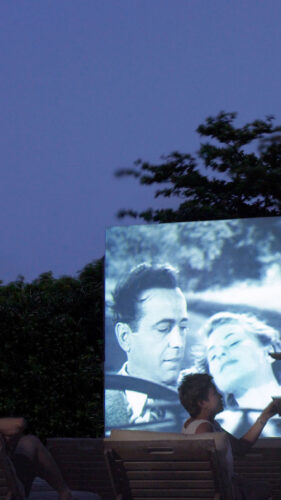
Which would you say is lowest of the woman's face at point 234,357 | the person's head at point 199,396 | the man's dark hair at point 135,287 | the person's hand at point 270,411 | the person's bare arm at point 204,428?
the person's bare arm at point 204,428

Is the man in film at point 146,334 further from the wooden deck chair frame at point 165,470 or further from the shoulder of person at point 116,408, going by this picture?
the wooden deck chair frame at point 165,470

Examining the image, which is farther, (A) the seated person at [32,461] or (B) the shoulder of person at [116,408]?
(B) the shoulder of person at [116,408]

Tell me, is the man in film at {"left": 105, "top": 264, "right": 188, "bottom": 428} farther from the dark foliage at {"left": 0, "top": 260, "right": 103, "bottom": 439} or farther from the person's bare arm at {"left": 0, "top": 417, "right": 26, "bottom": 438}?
the person's bare arm at {"left": 0, "top": 417, "right": 26, "bottom": 438}

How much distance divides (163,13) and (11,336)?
8.49 meters

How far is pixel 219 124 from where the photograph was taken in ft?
63.7

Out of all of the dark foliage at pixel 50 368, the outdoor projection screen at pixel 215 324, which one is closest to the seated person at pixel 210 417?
the outdoor projection screen at pixel 215 324

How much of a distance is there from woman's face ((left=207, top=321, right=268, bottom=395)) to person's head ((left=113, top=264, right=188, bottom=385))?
0.40 m

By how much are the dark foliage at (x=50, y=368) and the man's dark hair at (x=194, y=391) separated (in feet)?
22.6

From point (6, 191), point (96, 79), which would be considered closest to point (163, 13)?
point (96, 79)

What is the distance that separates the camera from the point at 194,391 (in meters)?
5.90

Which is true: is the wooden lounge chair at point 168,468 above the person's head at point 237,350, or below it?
below

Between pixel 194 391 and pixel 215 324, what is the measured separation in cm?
615

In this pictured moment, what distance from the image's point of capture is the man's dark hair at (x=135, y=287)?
40.8 ft

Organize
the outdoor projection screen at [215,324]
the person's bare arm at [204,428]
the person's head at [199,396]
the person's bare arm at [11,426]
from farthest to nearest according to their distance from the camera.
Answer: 1. the outdoor projection screen at [215,324]
2. the person's head at [199,396]
3. the person's bare arm at [204,428]
4. the person's bare arm at [11,426]
